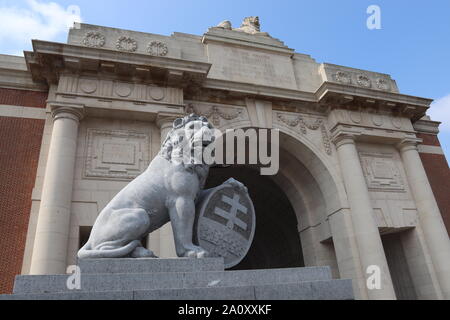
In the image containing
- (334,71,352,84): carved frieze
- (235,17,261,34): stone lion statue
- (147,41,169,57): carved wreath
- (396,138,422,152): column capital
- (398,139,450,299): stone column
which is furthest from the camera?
(235,17,261,34): stone lion statue

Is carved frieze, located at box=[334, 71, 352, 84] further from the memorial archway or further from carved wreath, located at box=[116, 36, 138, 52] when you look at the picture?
carved wreath, located at box=[116, 36, 138, 52]

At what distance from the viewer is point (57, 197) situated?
9086mm

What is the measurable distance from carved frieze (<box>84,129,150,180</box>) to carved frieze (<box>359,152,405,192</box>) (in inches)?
329

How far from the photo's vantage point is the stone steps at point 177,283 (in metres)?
3.13

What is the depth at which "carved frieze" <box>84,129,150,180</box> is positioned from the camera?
10.2m

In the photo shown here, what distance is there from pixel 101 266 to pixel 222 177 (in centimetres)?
1270

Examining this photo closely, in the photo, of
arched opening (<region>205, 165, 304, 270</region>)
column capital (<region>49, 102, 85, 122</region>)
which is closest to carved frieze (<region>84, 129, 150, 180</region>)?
column capital (<region>49, 102, 85, 122</region>)

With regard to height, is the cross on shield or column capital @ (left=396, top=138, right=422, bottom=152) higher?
column capital @ (left=396, top=138, right=422, bottom=152)

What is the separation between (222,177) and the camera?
16188 millimetres

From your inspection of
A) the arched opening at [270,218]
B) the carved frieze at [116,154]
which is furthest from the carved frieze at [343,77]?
the carved frieze at [116,154]

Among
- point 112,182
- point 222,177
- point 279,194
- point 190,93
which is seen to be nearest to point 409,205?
point 279,194

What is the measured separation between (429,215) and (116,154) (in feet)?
36.8

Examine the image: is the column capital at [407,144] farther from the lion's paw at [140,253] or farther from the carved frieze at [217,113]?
the lion's paw at [140,253]

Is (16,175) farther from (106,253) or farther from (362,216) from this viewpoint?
(362,216)
